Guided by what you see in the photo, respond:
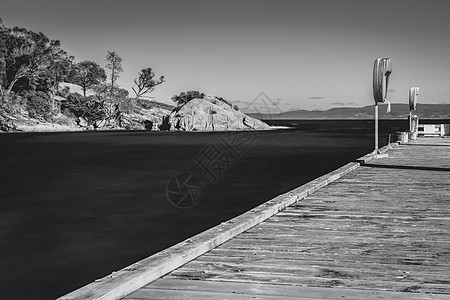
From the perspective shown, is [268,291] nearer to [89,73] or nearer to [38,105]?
[38,105]

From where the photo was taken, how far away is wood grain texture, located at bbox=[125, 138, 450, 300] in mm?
3754

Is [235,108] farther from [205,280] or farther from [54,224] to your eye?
[205,280]

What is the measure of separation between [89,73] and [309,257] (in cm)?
13168

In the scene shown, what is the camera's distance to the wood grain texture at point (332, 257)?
3.75 m

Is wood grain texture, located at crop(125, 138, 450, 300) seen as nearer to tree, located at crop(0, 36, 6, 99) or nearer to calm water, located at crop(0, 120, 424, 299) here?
calm water, located at crop(0, 120, 424, 299)

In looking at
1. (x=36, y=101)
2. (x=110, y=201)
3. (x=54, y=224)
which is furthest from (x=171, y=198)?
(x=36, y=101)

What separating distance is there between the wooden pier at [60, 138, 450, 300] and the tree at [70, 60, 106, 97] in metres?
129

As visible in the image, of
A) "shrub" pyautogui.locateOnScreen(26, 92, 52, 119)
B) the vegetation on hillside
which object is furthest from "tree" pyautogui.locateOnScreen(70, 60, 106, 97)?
"shrub" pyautogui.locateOnScreen(26, 92, 52, 119)

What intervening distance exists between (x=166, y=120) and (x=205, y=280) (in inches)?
4193

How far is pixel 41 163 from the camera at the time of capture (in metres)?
35.2

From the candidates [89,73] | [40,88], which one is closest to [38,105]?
[40,88]

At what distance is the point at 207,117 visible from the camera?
106 meters

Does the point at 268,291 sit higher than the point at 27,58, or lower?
lower

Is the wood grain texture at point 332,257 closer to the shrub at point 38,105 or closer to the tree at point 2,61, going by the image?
the tree at point 2,61
